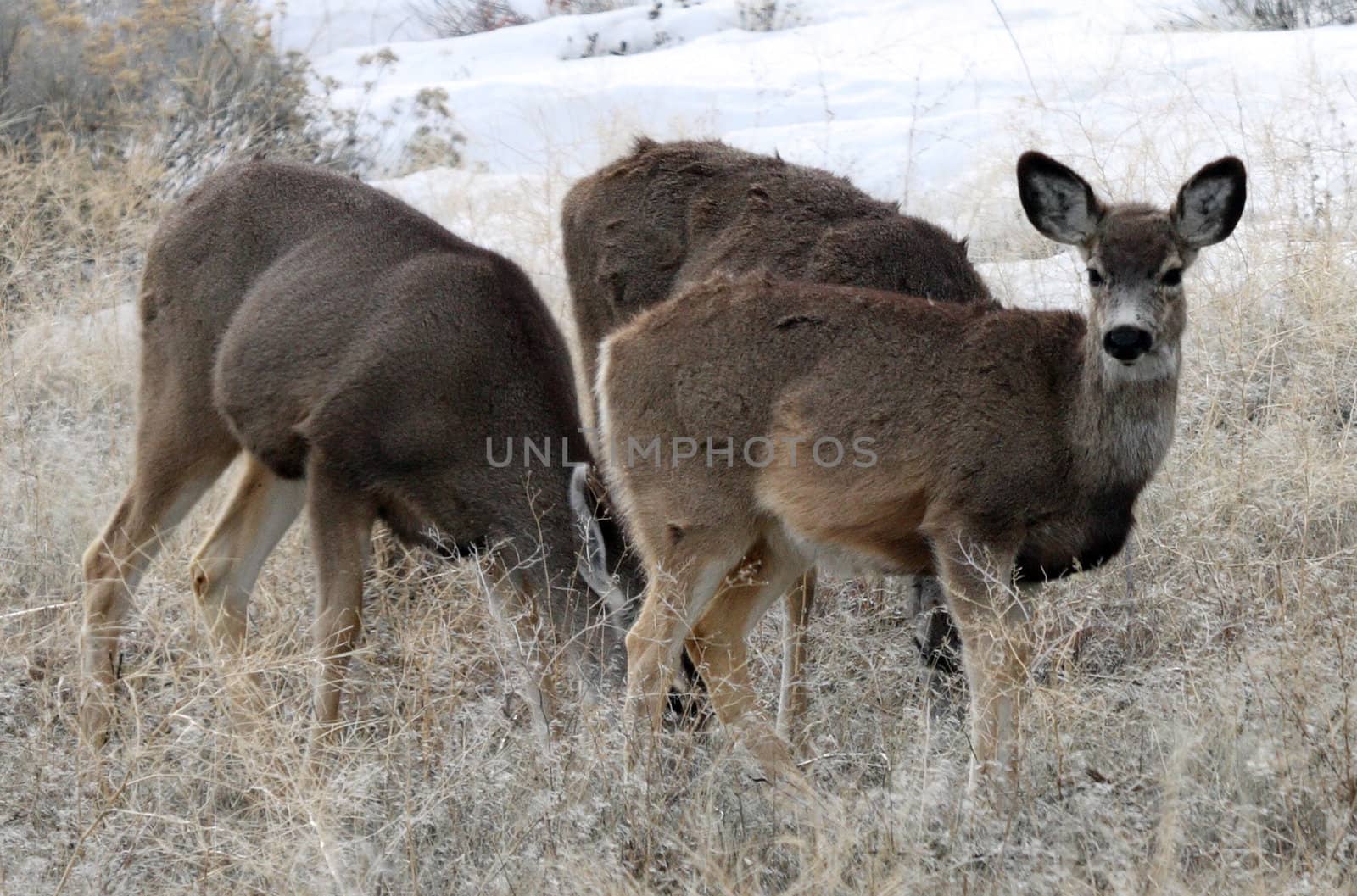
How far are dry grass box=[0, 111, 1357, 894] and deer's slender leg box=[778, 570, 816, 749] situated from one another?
91 millimetres

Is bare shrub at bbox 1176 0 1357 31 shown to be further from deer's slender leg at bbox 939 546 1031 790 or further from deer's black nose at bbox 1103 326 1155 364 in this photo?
deer's slender leg at bbox 939 546 1031 790

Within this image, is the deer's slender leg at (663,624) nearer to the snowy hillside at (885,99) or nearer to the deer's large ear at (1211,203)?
the deer's large ear at (1211,203)

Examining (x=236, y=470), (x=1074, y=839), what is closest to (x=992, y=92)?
A: (x=236, y=470)

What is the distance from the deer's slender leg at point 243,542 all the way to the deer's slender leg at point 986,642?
2736 millimetres

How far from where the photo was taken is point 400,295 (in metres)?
6.34

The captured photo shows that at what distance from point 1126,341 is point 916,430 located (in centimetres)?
70

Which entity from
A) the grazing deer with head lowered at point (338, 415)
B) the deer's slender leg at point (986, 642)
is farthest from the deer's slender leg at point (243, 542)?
the deer's slender leg at point (986, 642)

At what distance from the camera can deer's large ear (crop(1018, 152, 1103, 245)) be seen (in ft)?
18.1

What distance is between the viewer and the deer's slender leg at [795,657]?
6.06m

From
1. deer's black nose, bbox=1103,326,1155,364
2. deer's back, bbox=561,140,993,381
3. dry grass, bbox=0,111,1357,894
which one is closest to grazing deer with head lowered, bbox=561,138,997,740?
deer's back, bbox=561,140,993,381

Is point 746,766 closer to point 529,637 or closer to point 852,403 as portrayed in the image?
point 529,637

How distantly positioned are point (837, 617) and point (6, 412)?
4.62 meters

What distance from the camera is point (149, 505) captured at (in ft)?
22.1

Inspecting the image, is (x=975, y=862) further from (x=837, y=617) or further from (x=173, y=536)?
(x=173, y=536)
